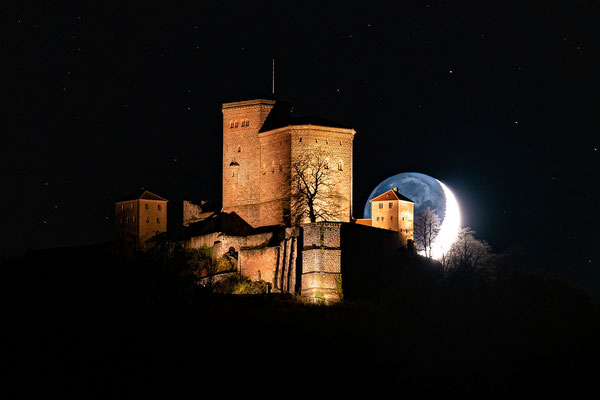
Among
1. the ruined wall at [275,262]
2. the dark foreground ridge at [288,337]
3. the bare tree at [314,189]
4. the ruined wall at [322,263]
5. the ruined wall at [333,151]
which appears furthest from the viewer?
the ruined wall at [333,151]

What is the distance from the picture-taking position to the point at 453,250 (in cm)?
6438

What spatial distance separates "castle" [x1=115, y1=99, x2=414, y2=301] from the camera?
53000 mm

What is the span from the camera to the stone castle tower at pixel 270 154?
204 feet

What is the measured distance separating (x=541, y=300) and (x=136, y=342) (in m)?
26.7

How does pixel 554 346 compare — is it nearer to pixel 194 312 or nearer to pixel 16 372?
pixel 194 312

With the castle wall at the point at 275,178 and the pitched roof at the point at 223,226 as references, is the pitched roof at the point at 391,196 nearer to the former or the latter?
the castle wall at the point at 275,178

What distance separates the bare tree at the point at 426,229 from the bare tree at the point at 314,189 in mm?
5608

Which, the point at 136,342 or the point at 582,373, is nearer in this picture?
the point at 136,342

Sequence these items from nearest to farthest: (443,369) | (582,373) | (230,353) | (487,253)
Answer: (230,353)
(443,369)
(582,373)
(487,253)

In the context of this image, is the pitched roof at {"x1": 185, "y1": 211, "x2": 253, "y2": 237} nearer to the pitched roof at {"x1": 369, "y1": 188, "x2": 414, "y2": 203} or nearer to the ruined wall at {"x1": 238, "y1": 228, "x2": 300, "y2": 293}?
the ruined wall at {"x1": 238, "y1": 228, "x2": 300, "y2": 293}

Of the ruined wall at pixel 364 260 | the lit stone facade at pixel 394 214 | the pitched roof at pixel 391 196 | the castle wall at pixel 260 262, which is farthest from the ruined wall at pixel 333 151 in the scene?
the castle wall at pixel 260 262

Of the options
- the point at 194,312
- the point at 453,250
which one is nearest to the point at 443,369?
the point at 194,312

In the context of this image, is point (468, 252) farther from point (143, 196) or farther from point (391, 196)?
point (143, 196)

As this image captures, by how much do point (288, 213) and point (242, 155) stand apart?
5.61 metres
